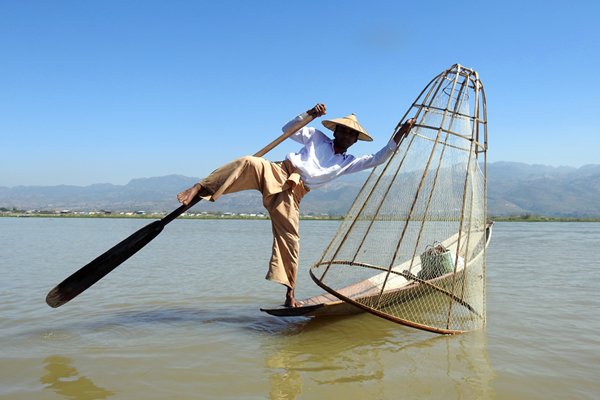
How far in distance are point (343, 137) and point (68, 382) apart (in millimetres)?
2854

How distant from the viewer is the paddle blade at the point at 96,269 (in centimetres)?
405

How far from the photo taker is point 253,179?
13.5 feet

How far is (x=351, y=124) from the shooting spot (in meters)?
4.23

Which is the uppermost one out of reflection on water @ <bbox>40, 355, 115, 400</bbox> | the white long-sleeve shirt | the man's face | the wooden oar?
the man's face

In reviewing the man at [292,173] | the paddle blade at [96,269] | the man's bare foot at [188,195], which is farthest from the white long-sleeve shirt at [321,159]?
the paddle blade at [96,269]

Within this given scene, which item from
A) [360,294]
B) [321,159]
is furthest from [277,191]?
[360,294]

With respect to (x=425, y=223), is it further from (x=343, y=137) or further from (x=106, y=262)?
(x=106, y=262)

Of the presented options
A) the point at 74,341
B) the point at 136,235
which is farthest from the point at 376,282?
the point at 74,341

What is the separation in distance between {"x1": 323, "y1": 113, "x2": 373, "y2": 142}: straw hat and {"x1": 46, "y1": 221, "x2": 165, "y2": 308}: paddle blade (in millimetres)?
1747

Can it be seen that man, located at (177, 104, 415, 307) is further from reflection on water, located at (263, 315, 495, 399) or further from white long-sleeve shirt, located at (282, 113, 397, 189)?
reflection on water, located at (263, 315, 495, 399)

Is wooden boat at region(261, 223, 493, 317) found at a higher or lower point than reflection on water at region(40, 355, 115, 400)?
higher

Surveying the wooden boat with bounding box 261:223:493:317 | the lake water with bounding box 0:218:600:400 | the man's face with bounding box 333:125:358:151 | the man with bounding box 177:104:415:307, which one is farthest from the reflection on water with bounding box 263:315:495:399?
the man's face with bounding box 333:125:358:151

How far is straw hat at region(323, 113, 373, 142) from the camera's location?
4219 mm

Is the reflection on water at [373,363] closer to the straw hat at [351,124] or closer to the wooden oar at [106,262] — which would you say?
the wooden oar at [106,262]
